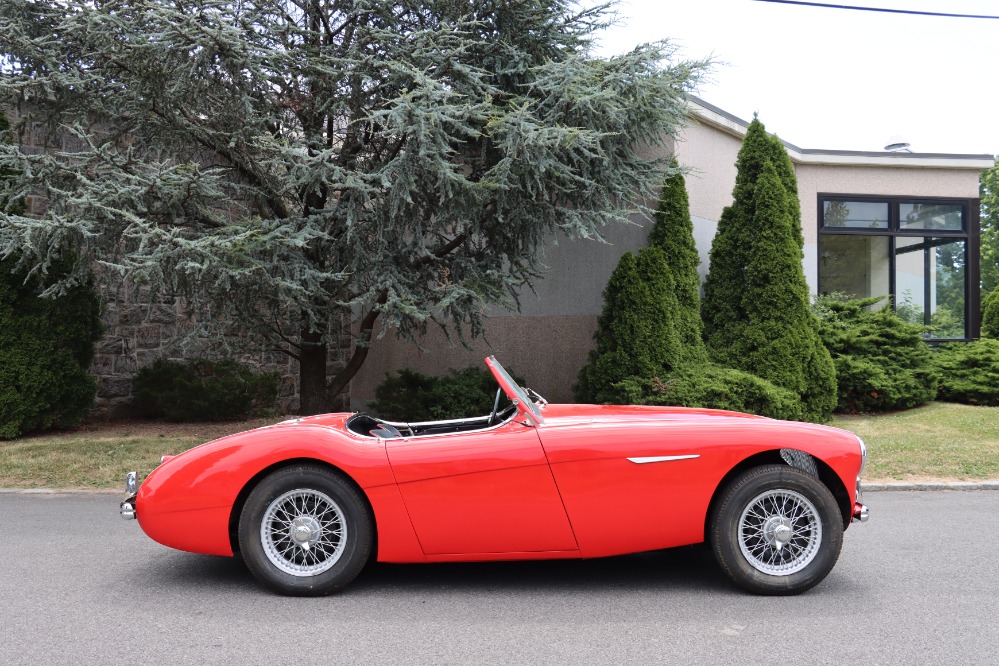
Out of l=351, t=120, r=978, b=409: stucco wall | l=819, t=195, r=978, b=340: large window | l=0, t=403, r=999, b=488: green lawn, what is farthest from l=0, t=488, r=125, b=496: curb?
l=819, t=195, r=978, b=340: large window

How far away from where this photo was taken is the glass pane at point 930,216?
50.7ft

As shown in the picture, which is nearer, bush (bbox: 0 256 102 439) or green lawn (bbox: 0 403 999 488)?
green lawn (bbox: 0 403 999 488)

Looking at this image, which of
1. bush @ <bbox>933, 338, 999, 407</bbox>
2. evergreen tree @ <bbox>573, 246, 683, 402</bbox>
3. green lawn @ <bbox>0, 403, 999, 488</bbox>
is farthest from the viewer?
bush @ <bbox>933, 338, 999, 407</bbox>

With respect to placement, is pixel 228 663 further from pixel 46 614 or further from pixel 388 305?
pixel 388 305

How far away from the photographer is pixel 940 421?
11461 mm

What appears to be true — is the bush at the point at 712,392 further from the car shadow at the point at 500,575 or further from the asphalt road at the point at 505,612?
the car shadow at the point at 500,575

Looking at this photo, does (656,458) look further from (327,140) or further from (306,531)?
(327,140)

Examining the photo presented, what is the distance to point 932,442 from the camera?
32.3ft

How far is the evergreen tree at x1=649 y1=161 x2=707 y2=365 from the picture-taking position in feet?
36.3

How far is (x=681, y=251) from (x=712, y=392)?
221cm

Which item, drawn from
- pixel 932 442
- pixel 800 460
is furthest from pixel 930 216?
pixel 800 460

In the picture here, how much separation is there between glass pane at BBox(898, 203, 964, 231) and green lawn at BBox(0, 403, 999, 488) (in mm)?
4518

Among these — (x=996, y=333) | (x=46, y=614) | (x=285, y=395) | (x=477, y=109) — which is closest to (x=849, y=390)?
A: (x=996, y=333)

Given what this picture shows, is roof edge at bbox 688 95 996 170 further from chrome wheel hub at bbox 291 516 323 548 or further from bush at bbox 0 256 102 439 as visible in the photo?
chrome wheel hub at bbox 291 516 323 548
